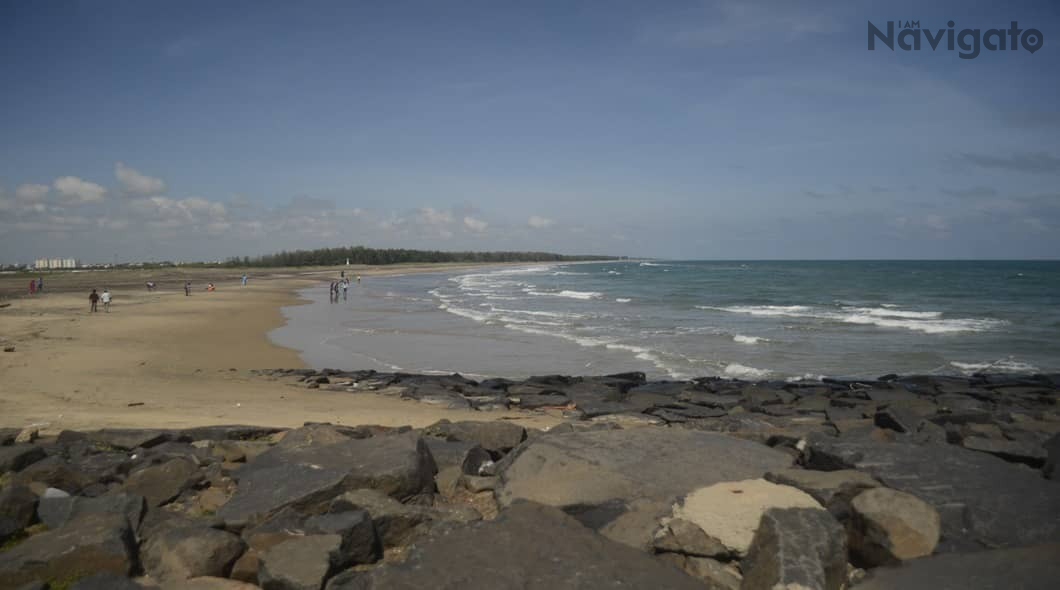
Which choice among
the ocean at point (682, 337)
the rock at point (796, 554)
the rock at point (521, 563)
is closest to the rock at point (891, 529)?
the rock at point (796, 554)

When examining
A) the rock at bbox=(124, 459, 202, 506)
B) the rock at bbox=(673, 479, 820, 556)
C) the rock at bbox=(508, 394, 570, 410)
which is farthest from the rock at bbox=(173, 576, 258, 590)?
the rock at bbox=(508, 394, 570, 410)

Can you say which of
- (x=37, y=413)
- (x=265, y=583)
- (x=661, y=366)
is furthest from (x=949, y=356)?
(x=37, y=413)

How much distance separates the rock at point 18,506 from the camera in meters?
4.72

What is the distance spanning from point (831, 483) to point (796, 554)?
1234 mm

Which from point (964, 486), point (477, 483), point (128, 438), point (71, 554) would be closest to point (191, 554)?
point (71, 554)

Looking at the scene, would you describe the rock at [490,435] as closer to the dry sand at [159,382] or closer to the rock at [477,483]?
the rock at [477,483]

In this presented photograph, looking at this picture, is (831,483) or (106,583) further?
(831,483)

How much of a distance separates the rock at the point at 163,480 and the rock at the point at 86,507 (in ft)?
1.41

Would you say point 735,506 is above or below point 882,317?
above

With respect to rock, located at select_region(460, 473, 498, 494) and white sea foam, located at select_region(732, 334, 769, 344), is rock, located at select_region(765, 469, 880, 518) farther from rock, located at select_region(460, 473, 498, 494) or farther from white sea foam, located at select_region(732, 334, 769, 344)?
white sea foam, located at select_region(732, 334, 769, 344)

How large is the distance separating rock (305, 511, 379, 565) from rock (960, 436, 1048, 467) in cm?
562

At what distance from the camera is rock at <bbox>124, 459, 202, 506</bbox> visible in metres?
5.48

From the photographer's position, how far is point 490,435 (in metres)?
7.02

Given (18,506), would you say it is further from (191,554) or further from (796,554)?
(796,554)
